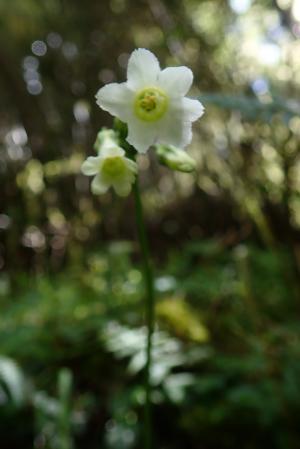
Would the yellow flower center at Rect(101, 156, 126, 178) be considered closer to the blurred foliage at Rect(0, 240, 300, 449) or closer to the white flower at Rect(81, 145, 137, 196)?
the white flower at Rect(81, 145, 137, 196)

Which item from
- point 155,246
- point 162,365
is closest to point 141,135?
point 162,365

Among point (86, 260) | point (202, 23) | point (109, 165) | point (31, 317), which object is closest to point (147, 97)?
point (109, 165)

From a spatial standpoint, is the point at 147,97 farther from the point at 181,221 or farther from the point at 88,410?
the point at 181,221

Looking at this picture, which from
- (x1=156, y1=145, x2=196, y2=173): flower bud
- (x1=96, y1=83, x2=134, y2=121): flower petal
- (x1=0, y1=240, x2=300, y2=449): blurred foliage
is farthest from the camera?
(x1=0, y1=240, x2=300, y2=449): blurred foliage

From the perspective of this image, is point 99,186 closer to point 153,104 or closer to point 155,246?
point 153,104

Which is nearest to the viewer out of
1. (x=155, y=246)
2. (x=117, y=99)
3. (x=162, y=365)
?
(x=117, y=99)

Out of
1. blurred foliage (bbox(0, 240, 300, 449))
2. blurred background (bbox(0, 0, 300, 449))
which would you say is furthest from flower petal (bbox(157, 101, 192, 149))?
blurred foliage (bbox(0, 240, 300, 449))

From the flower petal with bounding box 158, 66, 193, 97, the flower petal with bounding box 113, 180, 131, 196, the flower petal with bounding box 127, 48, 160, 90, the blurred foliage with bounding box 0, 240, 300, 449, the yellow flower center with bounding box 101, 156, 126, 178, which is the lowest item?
the blurred foliage with bounding box 0, 240, 300, 449
